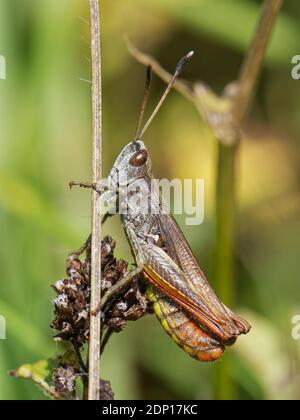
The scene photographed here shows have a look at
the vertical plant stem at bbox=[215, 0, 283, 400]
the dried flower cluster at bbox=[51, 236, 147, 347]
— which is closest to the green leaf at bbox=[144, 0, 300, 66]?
the vertical plant stem at bbox=[215, 0, 283, 400]

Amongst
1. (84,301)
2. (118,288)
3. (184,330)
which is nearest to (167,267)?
(184,330)

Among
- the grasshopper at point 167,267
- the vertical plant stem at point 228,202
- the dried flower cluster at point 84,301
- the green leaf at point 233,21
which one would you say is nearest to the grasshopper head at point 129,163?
the grasshopper at point 167,267

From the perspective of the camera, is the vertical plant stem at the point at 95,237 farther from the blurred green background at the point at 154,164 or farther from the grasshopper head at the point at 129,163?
the blurred green background at the point at 154,164

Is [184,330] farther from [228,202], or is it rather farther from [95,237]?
[228,202]

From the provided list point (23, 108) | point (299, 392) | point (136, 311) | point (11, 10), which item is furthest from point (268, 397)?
point (11, 10)

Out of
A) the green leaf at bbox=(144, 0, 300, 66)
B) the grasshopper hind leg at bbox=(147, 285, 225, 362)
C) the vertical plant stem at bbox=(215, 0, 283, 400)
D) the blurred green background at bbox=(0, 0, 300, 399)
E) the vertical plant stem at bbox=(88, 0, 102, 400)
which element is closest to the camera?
the vertical plant stem at bbox=(88, 0, 102, 400)

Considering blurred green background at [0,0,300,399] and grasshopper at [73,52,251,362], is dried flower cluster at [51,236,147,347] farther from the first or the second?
blurred green background at [0,0,300,399]

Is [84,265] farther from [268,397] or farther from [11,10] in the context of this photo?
[11,10]
